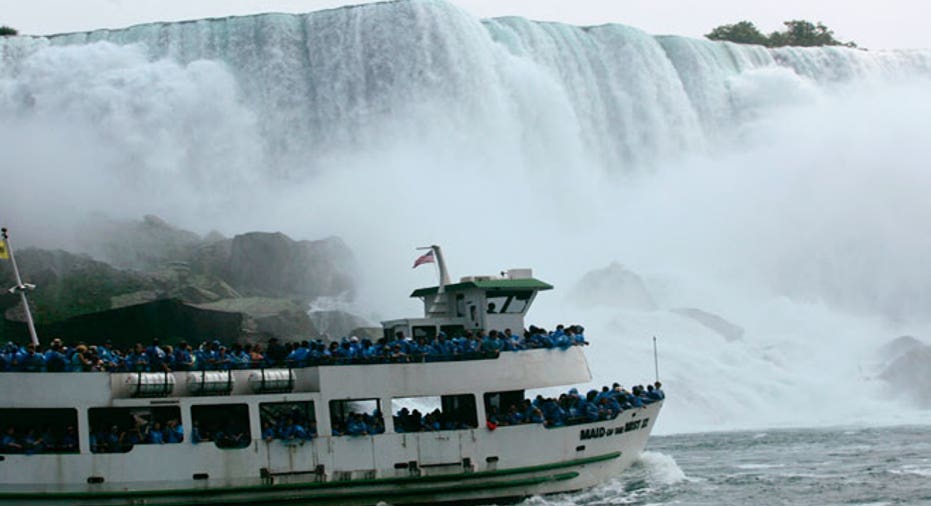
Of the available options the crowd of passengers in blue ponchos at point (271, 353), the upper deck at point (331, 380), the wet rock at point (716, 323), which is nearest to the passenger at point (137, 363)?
the crowd of passengers in blue ponchos at point (271, 353)

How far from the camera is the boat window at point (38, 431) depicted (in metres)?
22.5

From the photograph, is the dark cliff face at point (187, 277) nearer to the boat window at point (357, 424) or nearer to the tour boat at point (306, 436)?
the boat window at point (357, 424)

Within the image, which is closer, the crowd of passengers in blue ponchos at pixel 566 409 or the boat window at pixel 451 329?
the crowd of passengers in blue ponchos at pixel 566 409

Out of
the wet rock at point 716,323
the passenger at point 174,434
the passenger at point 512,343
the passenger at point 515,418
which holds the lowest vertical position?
the passenger at point 515,418

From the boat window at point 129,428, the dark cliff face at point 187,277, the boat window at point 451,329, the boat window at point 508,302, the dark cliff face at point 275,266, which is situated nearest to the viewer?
the boat window at point 129,428

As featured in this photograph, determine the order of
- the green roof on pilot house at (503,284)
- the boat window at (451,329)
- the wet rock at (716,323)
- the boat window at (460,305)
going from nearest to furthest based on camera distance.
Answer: the green roof on pilot house at (503,284) → the boat window at (451,329) → the boat window at (460,305) → the wet rock at (716,323)

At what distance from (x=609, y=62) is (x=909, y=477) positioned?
4478cm

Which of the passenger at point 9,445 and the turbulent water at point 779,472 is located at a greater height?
the passenger at point 9,445

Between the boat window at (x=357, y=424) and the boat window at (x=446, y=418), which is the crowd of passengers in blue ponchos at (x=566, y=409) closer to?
the boat window at (x=446, y=418)

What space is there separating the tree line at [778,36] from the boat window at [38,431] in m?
92.2

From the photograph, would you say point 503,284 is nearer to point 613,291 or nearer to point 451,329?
point 451,329

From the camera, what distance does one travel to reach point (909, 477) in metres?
28.6

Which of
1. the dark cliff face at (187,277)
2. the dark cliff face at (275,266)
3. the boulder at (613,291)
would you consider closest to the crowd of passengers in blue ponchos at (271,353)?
the dark cliff face at (187,277)

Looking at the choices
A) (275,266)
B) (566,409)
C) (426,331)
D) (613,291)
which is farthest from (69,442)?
(613,291)
